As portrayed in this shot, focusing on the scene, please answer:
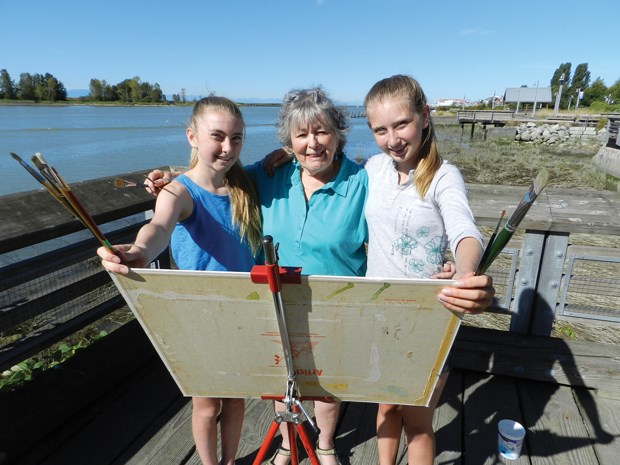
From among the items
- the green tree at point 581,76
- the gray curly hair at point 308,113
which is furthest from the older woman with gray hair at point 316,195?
the green tree at point 581,76

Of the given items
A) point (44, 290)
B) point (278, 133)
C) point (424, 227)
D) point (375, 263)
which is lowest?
point (44, 290)

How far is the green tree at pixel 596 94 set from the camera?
74062 millimetres

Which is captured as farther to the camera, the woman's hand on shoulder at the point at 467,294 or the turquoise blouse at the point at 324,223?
the turquoise blouse at the point at 324,223

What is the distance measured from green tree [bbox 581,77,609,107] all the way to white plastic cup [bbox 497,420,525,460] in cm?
8790

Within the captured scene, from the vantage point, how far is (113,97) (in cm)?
7325

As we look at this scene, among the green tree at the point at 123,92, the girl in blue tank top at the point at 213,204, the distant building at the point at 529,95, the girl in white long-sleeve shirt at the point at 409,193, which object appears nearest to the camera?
the girl in white long-sleeve shirt at the point at 409,193

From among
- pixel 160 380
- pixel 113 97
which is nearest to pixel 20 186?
pixel 160 380

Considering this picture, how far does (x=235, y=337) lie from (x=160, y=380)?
1679mm

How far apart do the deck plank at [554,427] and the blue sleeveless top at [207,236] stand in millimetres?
1727

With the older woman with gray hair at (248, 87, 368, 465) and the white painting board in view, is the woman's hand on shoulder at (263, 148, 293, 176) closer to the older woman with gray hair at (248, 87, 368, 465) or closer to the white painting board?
the older woman with gray hair at (248, 87, 368, 465)

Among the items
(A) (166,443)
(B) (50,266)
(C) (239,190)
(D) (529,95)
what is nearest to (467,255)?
(C) (239,190)

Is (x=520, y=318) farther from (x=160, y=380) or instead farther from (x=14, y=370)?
(x=14, y=370)

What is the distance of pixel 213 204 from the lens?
5.40 feet

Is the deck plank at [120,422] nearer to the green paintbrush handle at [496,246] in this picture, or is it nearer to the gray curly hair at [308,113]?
the gray curly hair at [308,113]
